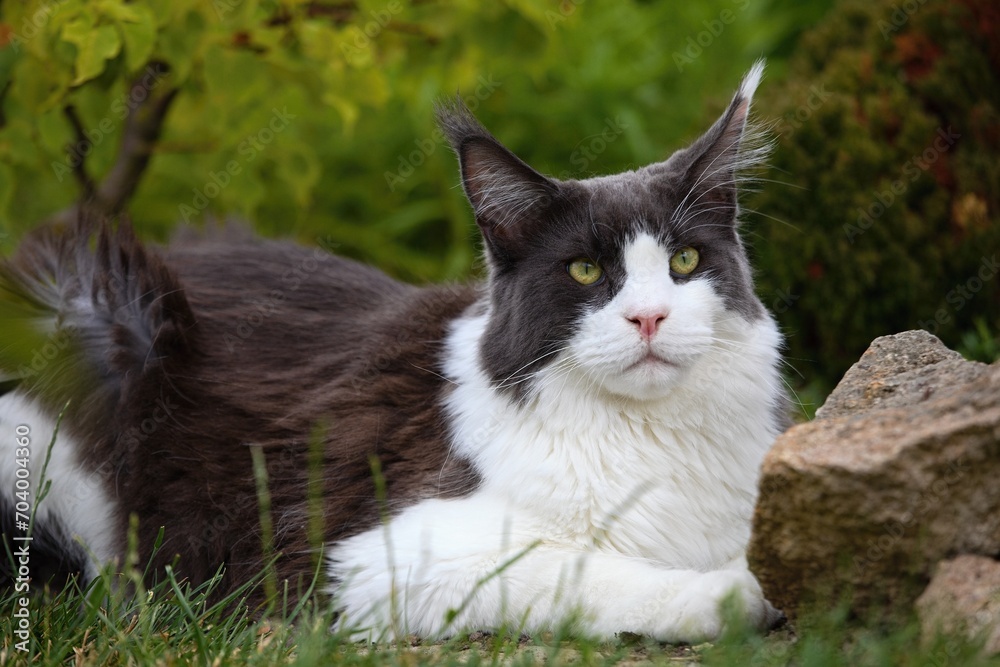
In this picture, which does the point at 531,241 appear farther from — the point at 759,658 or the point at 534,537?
the point at 759,658

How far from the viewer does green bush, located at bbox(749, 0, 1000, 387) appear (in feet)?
14.5

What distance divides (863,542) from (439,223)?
5.08 metres

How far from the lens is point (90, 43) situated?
347cm

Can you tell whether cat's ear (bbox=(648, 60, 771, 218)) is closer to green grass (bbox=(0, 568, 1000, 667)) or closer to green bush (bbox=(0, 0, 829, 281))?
green grass (bbox=(0, 568, 1000, 667))

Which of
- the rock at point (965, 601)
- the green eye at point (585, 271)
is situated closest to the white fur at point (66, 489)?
the green eye at point (585, 271)
